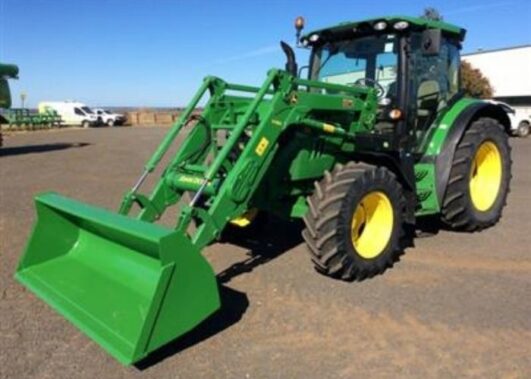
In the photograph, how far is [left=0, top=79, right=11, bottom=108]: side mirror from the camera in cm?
1883

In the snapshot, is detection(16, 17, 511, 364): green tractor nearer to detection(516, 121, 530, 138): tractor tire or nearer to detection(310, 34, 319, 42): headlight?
detection(310, 34, 319, 42): headlight

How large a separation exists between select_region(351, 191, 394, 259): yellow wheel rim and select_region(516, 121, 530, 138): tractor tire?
2561cm

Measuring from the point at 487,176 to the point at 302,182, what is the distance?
3022 millimetres

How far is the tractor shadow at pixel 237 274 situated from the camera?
13.0 feet

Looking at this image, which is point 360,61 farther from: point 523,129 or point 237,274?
point 523,129

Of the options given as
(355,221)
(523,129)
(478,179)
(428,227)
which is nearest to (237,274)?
(355,221)

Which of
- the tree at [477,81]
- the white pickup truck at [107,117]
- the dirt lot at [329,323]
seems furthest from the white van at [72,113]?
the dirt lot at [329,323]

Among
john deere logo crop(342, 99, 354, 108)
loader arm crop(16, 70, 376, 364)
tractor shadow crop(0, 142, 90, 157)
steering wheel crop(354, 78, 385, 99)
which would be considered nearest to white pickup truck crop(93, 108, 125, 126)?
tractor shadow crop(0, 142, 90, 157)

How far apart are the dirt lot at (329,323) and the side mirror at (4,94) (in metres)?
13.7

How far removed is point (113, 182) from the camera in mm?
11797

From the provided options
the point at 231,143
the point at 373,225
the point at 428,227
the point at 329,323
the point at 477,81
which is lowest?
the point at 329,323

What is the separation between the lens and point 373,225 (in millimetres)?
5547

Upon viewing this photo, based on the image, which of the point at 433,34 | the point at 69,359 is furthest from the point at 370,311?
the point at 433,34

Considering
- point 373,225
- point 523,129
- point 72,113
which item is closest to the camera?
point 373,225
